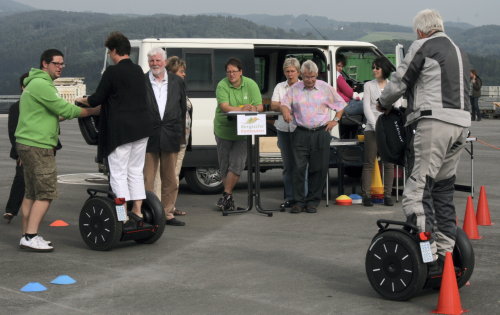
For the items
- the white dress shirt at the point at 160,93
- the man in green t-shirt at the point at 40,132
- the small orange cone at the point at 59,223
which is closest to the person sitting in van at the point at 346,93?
the white dress shirt at the point at 160,93

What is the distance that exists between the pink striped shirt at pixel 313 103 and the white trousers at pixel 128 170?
285cm

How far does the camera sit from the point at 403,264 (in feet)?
20.9

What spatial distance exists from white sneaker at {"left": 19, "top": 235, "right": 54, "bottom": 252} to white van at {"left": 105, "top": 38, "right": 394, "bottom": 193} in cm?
405

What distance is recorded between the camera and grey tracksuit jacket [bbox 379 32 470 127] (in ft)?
21.1

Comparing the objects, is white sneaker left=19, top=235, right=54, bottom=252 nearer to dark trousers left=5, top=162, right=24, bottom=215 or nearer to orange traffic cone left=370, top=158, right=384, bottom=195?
dark trousers left=5, top=162, right=24, bottom=215

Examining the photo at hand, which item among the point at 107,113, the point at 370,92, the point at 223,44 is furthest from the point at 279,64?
the point at 107,113

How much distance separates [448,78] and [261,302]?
6.62 feet

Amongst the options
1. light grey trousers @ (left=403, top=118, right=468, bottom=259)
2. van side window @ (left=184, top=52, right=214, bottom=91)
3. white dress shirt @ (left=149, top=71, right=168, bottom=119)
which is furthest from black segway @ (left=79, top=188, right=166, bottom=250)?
van side window @ (left=184, top=52, right=214, bottom=91)

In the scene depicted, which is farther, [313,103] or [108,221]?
[313,103]

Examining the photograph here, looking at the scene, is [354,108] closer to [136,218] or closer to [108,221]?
[136,218]

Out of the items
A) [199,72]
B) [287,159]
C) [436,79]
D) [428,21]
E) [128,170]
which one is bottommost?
[287,159]

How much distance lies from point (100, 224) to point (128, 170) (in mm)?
565

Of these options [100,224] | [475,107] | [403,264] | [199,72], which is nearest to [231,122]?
[199,72]

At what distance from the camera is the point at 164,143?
9766mm
